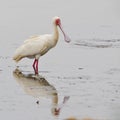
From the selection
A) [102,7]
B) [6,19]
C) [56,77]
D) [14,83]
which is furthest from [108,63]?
[102,7]

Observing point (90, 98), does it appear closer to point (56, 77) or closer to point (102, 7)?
point (56, 77)

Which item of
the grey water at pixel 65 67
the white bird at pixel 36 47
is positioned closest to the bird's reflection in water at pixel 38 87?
the grey water at pixel 65 67

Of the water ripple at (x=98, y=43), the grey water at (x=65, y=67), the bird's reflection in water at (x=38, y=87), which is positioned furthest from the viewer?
the water ripple at (x=98, y=43)

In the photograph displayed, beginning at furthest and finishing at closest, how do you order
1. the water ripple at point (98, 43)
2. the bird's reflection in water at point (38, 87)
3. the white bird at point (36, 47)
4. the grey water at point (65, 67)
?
the water ripple at point (98, 43), the white bird at point (36, 47), the bird's reflection in water at point (38, 87), the grey water at point (65, 67)

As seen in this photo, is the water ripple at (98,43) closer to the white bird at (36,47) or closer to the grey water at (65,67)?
the grey water at (65,67)

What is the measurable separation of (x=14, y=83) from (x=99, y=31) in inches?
325

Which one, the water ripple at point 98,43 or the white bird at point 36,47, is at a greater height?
the white bird at point 36,47

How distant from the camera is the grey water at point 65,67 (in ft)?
38.3

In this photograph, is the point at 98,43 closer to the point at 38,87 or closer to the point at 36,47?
Answer: the point at 36,47

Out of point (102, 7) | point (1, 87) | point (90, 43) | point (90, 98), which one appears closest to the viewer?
point (90, 98)

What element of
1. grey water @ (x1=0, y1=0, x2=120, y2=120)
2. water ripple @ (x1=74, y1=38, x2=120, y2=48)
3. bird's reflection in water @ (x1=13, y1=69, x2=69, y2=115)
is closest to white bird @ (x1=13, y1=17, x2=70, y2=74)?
grey water @ (x1=0, y1=0, x2=120, y2=120)

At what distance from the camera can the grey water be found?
11672 millimetres

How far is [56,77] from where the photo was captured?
586 inches

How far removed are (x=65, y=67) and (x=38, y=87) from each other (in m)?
2.48
